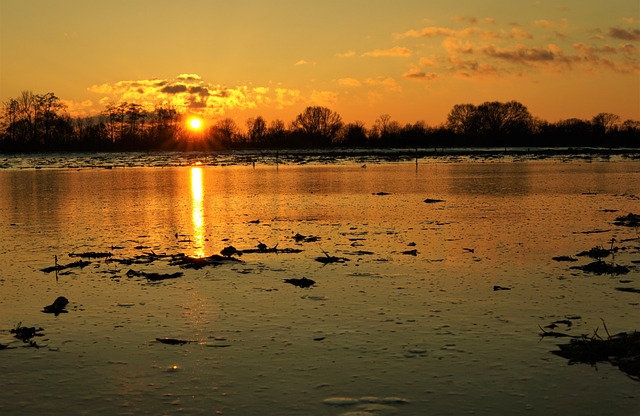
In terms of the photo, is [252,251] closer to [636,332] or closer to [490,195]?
[636,332]

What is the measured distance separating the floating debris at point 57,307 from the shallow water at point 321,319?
172mm

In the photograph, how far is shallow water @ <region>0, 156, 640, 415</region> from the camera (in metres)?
7.49

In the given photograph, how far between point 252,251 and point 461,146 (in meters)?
155

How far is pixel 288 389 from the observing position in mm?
7695

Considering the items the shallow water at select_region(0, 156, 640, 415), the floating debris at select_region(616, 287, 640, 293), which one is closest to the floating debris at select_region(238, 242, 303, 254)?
the shallow water at select_region(0, 156, 640, 415)

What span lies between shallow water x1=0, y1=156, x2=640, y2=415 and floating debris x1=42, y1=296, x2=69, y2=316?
0.17 metres

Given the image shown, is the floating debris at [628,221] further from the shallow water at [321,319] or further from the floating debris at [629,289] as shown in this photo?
the floating debris at [629,289]

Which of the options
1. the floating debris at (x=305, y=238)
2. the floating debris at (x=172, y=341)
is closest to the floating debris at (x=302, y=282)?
the floating debris at (x=172, y=341)

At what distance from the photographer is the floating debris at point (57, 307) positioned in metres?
11.3

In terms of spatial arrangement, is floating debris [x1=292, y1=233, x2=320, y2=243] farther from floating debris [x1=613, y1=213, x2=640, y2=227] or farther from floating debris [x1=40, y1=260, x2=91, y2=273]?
floating debris [x1=613, y1=213, x2=640, y2=227]

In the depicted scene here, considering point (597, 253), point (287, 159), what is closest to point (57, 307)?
point (597, 253)

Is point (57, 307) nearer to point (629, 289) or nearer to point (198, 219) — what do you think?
point (629, 289)

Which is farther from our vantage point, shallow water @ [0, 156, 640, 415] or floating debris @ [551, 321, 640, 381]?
floating debris @ [551, 321, 640, 381]

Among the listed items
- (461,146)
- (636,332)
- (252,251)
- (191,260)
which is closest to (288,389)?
(636,332)
